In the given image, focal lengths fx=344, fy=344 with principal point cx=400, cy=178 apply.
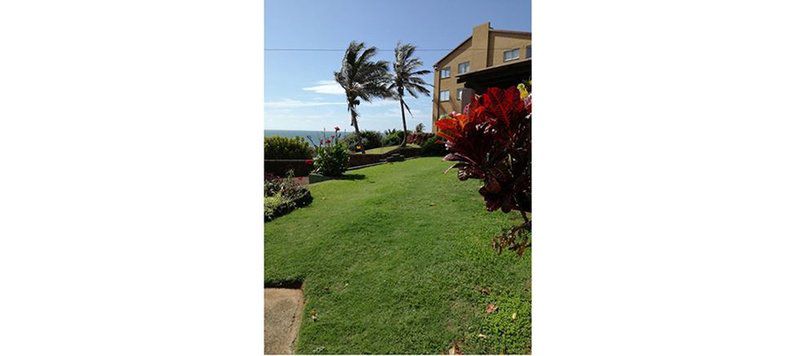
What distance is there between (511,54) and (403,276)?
1072 centimetres

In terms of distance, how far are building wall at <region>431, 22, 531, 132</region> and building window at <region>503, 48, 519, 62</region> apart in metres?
0.12

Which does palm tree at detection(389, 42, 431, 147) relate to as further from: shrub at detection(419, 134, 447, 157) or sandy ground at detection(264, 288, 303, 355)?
sandy ground at detection(264, 288, 303, 355)

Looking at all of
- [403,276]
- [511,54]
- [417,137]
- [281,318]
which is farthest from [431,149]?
[281,318]

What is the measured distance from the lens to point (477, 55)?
471 inches

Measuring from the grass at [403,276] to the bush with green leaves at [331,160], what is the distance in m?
2.41

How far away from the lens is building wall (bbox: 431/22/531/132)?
10812 mm

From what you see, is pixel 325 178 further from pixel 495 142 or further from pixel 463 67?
pixel 463 67

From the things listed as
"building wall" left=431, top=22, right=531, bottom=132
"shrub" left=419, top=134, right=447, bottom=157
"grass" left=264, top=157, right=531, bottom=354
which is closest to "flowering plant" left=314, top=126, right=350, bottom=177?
"grass" left=264, top=157, right=531, bottom=354

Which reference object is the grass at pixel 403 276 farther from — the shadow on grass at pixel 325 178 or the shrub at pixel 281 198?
the shadow on grass at pixel 325 178

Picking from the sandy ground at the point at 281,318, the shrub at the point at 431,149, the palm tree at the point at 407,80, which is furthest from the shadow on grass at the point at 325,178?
the palm tree at the point at 407,80

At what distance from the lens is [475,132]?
0.99 meters
